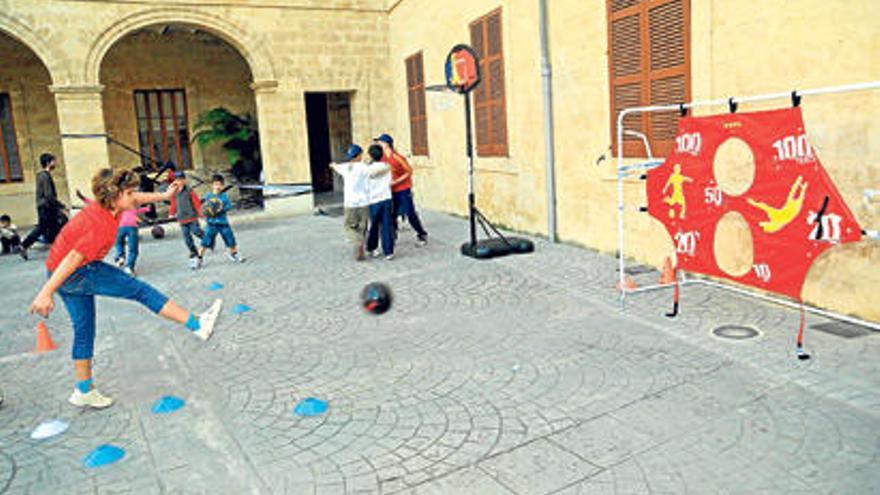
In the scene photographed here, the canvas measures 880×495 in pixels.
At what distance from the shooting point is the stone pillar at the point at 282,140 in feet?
51.3

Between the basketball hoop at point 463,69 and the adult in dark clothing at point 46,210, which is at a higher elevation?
the basketball hoop at point 463,69

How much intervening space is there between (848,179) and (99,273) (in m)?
5.86

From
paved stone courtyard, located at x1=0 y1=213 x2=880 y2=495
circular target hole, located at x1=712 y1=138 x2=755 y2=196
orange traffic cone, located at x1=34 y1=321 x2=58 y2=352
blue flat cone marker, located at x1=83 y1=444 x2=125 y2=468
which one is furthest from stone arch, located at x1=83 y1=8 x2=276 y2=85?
blue flat cone marker, located at x1=83 y1=444 x2=125 y2=468

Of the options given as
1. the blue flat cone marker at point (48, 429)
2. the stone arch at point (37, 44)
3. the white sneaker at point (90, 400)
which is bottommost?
the blue flat cone marker at point (48, 429)

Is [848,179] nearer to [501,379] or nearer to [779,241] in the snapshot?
[779,241]

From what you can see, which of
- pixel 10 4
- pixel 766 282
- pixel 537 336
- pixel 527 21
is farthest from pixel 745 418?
pixel 10 4

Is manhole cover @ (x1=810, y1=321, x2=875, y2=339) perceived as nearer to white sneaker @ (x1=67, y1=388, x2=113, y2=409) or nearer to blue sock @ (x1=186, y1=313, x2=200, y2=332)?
blue sock @ (x1=186, y1=313, x2=200, y2=332)

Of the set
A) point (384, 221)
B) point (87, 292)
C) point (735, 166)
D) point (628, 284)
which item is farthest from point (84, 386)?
point (735, 166)

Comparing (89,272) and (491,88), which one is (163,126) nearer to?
(491,88)

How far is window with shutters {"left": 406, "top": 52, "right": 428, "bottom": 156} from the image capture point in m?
14.8

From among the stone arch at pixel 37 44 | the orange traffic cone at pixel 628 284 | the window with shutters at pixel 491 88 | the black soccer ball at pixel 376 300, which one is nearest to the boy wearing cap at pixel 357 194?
the window with shutters at pixel 491 88

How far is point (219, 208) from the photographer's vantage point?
9805 mm

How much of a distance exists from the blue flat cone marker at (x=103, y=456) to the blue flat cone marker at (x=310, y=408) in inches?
42.9

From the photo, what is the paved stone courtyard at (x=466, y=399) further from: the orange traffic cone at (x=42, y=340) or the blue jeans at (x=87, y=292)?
the blue jeans at (x=87, y=292)
